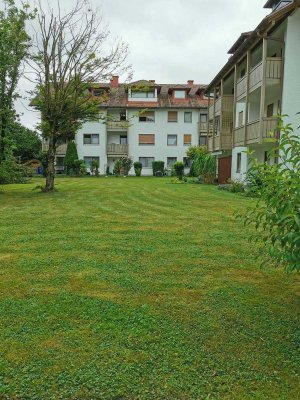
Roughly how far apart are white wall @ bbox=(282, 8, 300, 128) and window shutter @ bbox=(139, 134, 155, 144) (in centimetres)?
2866

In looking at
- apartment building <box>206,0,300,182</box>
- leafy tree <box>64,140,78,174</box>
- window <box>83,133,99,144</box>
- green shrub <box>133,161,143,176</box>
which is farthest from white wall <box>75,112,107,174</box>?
apartment building <box>206,0,300,182</box>

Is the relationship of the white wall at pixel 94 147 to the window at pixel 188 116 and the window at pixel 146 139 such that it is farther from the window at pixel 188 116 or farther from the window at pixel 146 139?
the window at pixel 188 116

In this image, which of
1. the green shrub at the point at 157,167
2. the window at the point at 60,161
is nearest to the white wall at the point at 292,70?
the green shrub at the point at 157,167

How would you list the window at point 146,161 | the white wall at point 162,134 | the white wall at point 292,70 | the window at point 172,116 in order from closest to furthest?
the white wall at point 292,70
the white wall at point 162,134
the window at point 146,161
the window at point 172,116

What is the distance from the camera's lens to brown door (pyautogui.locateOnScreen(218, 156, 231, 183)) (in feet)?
88.3

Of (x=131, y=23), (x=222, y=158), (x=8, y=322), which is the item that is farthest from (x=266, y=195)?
(x=222, y=158)

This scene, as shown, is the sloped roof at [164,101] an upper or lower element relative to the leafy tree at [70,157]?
upper

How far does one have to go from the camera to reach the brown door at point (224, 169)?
88.3 feet

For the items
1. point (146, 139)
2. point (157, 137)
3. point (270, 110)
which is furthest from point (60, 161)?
point (270, 110)

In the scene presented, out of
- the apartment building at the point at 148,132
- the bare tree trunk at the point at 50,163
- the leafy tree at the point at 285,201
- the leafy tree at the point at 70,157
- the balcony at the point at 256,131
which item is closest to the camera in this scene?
the leafy tree at the point at 285,201

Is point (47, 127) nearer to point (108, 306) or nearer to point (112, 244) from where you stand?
point (112, 244)

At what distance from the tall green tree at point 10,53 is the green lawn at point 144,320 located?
38.3ft

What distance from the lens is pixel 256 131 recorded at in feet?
60.3

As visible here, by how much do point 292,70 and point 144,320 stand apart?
54.5 feet
